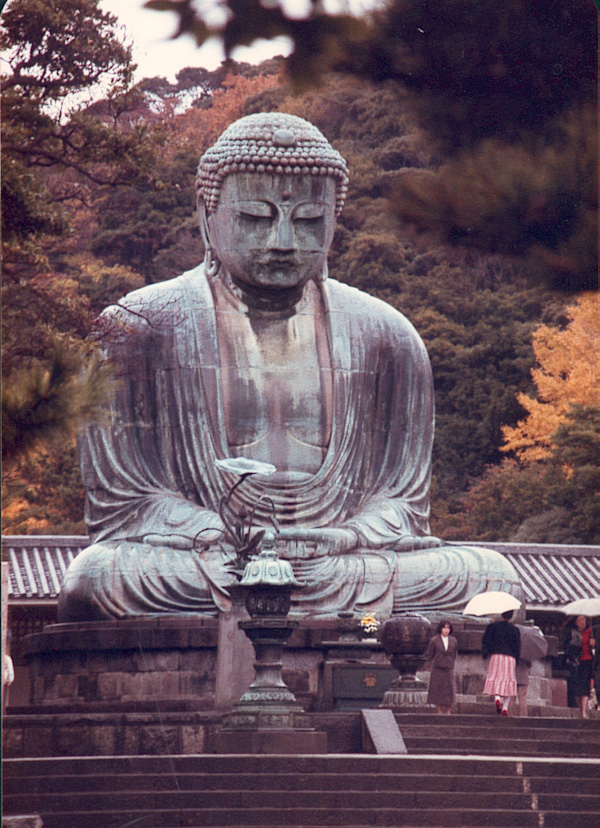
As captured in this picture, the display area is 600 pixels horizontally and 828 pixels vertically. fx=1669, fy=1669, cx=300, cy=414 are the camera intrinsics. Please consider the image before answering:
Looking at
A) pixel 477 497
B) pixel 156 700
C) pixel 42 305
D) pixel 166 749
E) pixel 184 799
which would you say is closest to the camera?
pixel 184 799

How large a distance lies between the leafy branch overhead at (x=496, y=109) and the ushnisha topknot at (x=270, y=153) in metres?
8.25

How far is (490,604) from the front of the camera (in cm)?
1299

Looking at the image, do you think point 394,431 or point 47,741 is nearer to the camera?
point 47,741

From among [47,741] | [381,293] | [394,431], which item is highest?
[381,293]

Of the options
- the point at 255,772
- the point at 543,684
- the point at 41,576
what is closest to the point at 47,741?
the point at 255,772

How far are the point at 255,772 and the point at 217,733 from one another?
3.22 ft

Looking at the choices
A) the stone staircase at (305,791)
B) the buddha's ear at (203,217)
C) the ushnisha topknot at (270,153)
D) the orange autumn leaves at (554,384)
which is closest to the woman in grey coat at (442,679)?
the stone staircase at (305,791)

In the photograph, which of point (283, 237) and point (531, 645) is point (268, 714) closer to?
point (531, 645)

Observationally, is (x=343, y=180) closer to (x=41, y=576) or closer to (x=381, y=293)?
(x=41, y=576)

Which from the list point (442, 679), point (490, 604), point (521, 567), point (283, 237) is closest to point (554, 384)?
point (521, 567)

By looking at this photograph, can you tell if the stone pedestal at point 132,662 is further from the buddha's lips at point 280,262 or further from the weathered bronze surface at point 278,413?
the buddha's lips at point 280,262

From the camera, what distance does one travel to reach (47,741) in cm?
1126

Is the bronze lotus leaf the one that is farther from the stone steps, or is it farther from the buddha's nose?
the buddha's nose

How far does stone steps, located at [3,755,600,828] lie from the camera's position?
8836mm
